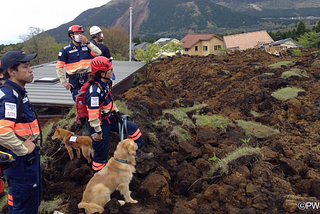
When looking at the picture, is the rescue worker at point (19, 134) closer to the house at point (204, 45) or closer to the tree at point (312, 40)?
the tree at point (312, 40)

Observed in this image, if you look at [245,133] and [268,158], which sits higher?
[268,158]

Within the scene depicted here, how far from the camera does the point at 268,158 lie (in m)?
5.21

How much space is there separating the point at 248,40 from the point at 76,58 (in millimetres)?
54120

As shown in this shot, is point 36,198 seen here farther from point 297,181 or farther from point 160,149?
point 297,181

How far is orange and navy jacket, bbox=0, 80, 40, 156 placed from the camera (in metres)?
2.98

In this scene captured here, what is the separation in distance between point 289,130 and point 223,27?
6221 inches

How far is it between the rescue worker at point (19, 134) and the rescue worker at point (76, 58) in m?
2.94

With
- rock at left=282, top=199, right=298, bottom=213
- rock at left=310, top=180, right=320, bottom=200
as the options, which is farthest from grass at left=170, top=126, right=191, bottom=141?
rock at left=282, top=199, right=298, bottom=213

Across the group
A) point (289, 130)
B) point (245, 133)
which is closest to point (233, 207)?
point (245, 133)

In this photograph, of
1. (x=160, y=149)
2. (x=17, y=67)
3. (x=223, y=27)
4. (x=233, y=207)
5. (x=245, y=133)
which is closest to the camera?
(x=17, y=67)

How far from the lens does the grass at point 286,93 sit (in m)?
10.9

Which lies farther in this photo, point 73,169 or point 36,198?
point 73,169

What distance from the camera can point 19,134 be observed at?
10.6 feet

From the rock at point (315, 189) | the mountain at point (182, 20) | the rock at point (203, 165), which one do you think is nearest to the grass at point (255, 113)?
the rock at point (203, 165)
